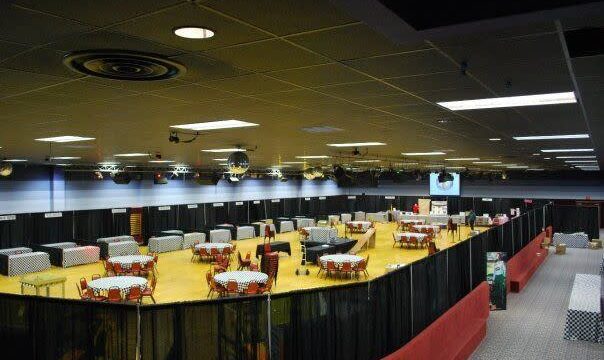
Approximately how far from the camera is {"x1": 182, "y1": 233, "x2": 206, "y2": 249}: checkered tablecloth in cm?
2018

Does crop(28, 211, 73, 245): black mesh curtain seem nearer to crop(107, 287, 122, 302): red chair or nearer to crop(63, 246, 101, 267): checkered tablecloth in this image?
crop(63, 246, 101, 267): checkered tablecloth

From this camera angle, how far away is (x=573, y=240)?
2355 centimetres

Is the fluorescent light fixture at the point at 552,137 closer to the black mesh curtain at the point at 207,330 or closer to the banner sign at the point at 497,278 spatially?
the banner sign at the point at 497,278

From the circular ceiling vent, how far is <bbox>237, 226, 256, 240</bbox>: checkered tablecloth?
19694 millimetres

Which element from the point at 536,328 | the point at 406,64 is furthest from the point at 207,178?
the point at 406,64

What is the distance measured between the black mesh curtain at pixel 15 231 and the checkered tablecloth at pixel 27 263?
172 cm

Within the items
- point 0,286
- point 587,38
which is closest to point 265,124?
point 587,38

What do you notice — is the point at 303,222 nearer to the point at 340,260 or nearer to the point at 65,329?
the point at 340,260

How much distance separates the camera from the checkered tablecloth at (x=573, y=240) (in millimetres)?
23328

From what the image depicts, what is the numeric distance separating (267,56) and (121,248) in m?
16.2

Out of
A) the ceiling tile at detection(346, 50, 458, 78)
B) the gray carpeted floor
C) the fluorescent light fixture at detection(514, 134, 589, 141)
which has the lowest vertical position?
the gray carpeted floor

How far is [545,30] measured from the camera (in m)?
2.59

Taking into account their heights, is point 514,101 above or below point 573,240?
above

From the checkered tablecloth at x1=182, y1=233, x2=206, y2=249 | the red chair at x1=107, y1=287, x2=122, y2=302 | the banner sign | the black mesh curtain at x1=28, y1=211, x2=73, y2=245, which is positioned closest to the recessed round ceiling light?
the red chair at x1=107, y1=287, x2=122, y2=302
